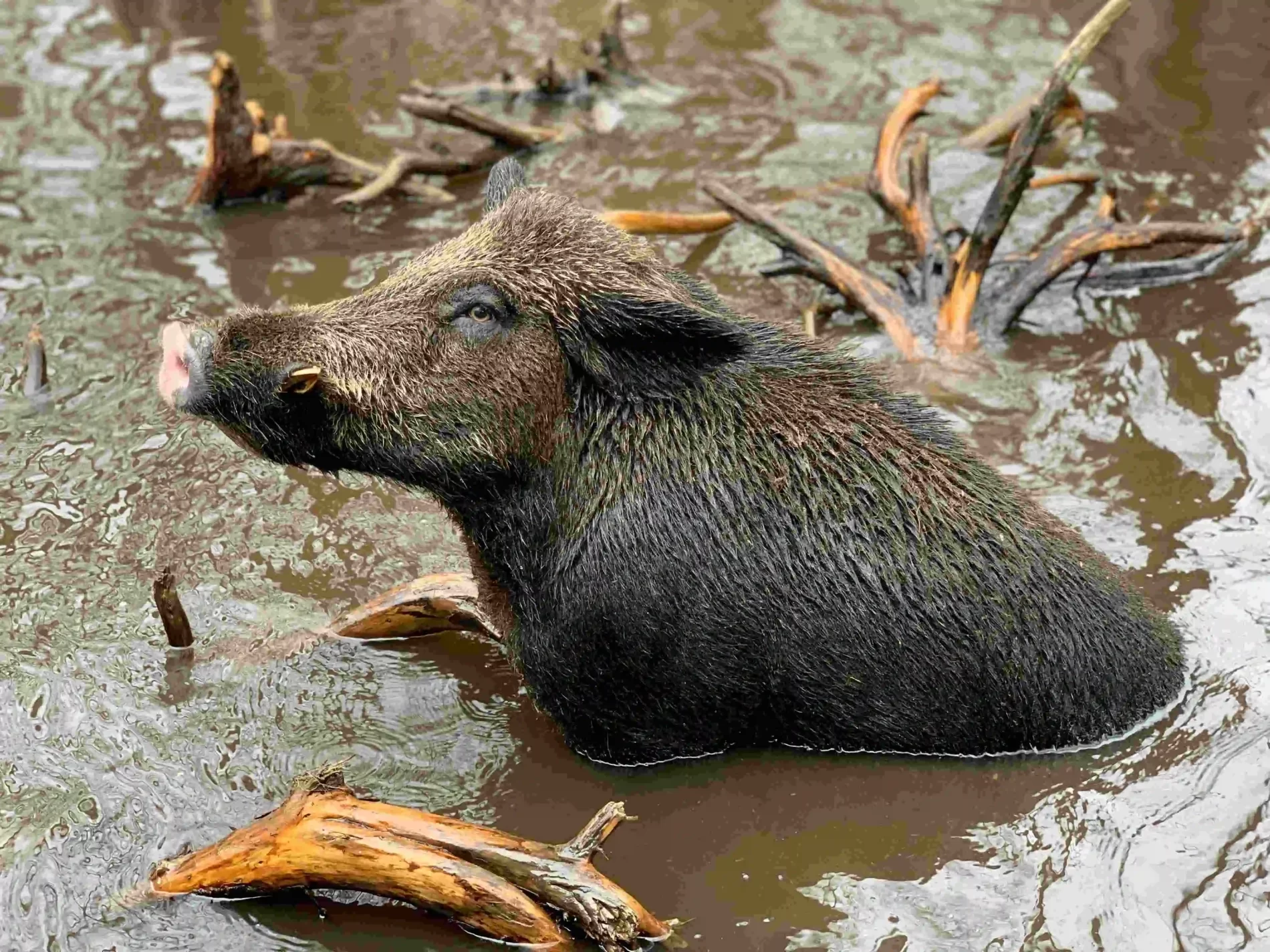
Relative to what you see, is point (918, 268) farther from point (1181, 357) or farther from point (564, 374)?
point (564, 374)

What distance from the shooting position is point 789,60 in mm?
12758

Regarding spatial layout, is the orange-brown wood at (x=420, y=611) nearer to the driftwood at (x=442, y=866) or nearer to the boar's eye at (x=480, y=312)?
the boar's eye at (x=480, y=312)

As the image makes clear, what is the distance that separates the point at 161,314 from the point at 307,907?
16.6 feet

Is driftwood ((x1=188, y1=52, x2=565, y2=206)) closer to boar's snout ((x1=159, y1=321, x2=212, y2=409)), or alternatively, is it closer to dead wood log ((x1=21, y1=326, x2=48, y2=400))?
dead wood log ((x1=21, y1=326, x2=48, y2=400))

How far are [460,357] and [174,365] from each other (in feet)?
3.36

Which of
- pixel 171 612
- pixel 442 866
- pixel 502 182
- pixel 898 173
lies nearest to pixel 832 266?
pixel 898 173

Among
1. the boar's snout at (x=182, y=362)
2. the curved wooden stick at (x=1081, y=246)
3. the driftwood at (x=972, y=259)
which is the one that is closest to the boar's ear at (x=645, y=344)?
the boar's snout at (x=182, y=362)

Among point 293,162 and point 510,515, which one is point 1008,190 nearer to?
point 510,515

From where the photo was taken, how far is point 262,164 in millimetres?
10320

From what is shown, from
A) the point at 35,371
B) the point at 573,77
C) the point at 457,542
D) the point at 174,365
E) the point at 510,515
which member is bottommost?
the point at 35,371

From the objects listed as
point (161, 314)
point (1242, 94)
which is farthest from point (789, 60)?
point (161, 314)

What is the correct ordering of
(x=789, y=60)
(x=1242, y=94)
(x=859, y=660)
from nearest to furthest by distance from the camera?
(x=859, y=660) → (x=1242, y=94) → (x=789, y=60)

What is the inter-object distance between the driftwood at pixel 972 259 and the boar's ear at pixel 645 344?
3.21m

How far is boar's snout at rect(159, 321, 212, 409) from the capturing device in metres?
5.57
